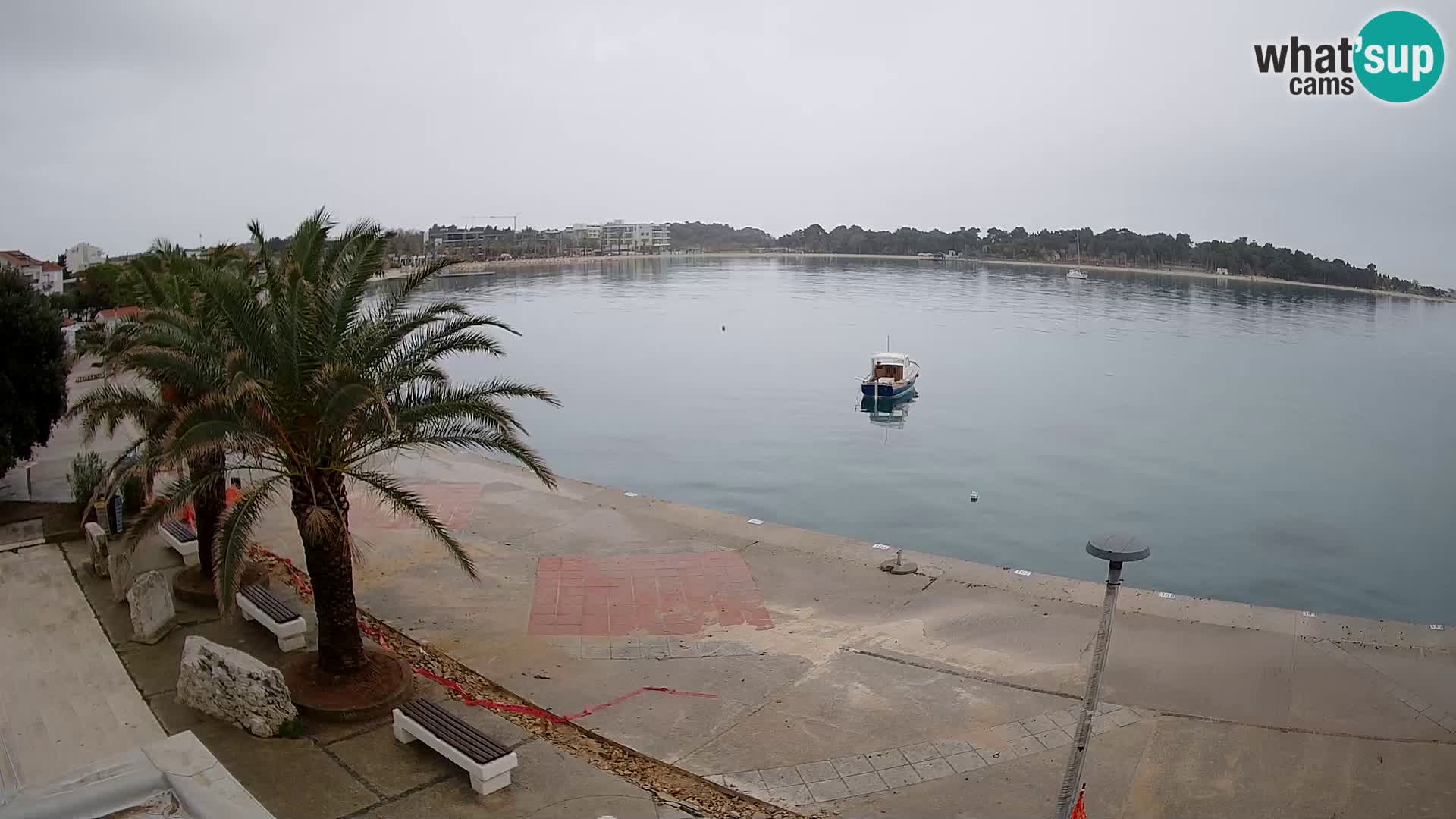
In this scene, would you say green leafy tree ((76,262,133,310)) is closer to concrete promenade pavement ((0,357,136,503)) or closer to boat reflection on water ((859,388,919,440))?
concrete promenade pavement ((0,357,136,503))

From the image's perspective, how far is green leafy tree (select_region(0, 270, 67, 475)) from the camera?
15.8 m

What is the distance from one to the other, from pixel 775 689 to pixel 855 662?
1203 mm

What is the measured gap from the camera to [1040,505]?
86.2 feet

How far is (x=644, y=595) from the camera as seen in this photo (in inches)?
522

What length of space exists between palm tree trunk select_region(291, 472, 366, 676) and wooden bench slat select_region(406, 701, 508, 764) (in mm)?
1420

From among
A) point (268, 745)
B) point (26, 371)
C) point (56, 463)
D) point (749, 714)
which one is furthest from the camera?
point (56, 463)

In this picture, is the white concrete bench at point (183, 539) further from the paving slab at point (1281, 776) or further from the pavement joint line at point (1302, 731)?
the pavement joint line at point (1302, 731)

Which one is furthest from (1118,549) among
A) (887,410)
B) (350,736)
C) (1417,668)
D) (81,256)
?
(81,256)

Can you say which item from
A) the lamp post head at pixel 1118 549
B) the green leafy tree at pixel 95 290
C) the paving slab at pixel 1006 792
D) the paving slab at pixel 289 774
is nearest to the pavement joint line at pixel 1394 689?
the paving slab at pixel 1006 792

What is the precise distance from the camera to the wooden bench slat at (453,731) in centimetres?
777

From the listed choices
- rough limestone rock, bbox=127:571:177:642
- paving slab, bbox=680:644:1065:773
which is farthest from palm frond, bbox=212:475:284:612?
paving slab, bbox=680:644:1065:773

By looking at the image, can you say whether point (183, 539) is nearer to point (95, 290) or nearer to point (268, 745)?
point (268, 745)

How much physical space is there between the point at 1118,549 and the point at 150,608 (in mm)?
9960

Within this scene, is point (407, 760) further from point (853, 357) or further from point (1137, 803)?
point (853, 357)
